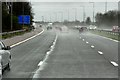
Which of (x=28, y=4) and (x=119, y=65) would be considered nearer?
(x=119, y=65)

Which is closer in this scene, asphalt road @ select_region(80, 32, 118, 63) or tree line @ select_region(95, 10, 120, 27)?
asphalt road @ select_region(80, 32, 118, 63)

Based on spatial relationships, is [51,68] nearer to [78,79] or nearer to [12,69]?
[12,69]

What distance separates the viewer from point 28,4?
112 meters

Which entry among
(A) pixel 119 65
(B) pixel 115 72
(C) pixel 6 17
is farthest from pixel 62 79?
(C) pixel 6 17

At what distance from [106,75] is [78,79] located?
1.44 m

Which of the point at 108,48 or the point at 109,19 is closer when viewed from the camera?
the point at 108,48

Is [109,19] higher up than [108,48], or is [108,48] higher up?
[109,19]

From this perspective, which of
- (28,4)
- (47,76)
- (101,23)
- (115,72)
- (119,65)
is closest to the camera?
(47,76)

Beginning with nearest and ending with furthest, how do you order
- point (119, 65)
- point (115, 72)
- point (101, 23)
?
point (115, 72) → point (119, 65) → point (101, 23)

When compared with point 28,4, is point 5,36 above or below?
below

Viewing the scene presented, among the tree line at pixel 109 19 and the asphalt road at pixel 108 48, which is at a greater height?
the tree line at pixel 109 19

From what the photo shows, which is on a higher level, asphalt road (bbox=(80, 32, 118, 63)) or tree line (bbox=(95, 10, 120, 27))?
tree line (bbox=(95, 10, 120, 27))

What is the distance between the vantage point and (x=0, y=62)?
13.0 m

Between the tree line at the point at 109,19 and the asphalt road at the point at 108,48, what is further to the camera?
the tree line at the point at 109,19
